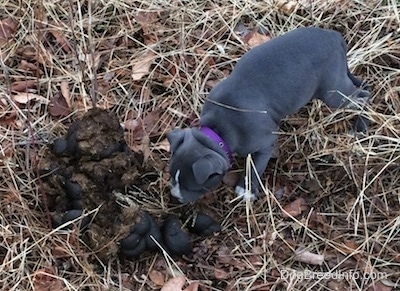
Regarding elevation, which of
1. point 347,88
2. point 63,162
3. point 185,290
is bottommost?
point 185,290

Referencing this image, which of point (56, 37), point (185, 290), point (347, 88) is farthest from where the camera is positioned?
point (56, 37)

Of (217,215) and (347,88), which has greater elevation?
(347,88)

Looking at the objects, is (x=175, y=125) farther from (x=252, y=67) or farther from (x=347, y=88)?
(x=347, y=88)

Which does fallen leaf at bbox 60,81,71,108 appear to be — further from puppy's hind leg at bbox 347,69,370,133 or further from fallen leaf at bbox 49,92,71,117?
puppy's hind leg at bbox 347,69,370,133

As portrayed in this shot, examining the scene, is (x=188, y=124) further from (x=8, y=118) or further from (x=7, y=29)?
(x=7, y=29)

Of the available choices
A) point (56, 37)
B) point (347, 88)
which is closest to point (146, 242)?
point (347, 88)

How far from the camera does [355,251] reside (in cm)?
330

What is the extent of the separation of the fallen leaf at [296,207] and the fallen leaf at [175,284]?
2.13ft

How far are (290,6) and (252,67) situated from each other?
105cm

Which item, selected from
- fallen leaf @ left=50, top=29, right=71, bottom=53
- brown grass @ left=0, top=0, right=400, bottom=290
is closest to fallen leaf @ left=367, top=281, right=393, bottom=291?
brown grass @ left=0, top=0, right=400, bottom=290

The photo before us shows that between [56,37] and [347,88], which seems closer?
[347,88]

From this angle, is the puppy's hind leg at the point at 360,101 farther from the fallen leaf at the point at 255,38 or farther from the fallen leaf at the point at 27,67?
the fallen leaf at the point at 27,67

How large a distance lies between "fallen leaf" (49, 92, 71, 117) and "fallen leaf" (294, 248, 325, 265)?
1.52 metres

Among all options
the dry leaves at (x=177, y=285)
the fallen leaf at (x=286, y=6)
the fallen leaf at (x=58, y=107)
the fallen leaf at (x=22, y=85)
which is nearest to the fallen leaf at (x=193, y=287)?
the dry leaves at (x=177, y=285)
